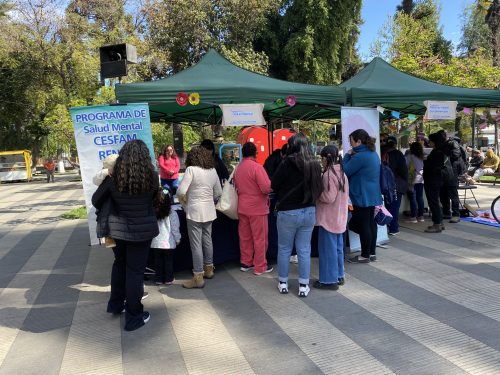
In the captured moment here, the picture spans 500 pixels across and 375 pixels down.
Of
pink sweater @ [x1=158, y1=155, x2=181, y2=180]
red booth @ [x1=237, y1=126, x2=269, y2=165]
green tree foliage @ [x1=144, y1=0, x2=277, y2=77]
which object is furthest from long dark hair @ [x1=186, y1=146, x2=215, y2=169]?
green tree foliage @ [x1=144, y1=0, x2=277, y2=77]

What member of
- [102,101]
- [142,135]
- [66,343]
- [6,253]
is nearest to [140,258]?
[66,343]

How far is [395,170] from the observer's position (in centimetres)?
748

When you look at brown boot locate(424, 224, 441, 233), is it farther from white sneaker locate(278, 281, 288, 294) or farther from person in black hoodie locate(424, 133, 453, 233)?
white sneaker locate(278, 281, 288, 294)

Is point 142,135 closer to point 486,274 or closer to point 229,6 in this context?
point 486,274

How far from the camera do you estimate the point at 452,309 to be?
4102 mm

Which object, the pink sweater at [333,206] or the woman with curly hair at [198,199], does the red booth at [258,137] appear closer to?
the woman with curly hair at [198,199]

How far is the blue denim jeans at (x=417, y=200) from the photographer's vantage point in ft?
27.6

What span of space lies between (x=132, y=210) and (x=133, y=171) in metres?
0.36

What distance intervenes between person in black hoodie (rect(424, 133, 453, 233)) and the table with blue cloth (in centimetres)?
272

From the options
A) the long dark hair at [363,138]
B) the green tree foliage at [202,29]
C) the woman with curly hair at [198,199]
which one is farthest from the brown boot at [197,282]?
the green tree foliage at [202,29]

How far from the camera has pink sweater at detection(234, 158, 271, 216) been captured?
5.01m

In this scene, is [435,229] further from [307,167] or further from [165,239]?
[165,239]

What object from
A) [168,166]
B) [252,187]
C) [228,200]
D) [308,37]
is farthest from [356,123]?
[308,37]

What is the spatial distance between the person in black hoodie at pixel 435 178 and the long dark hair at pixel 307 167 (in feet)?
12.5
